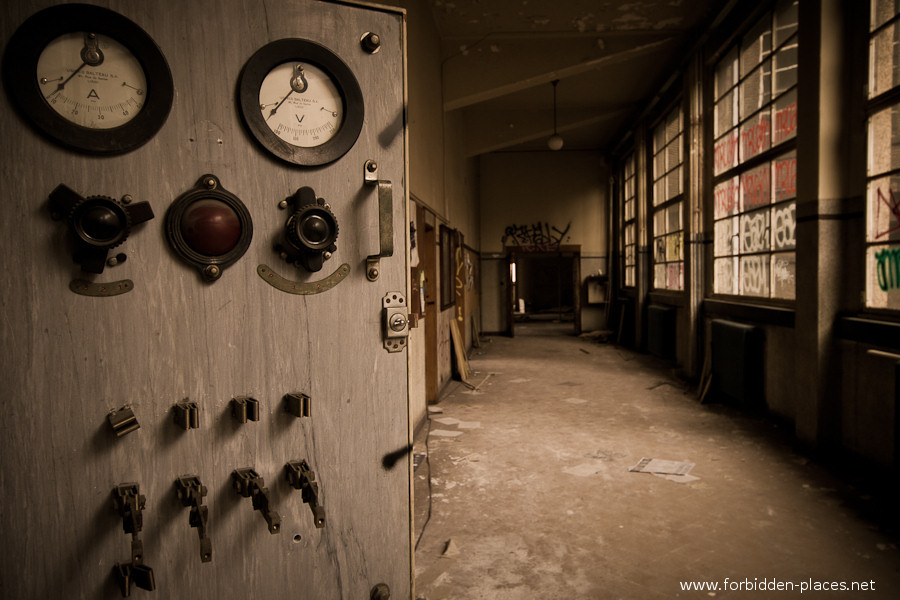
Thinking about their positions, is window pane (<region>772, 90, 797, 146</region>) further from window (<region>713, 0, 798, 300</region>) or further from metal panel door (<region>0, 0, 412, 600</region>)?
metal panel door (<region>0, 0, 412, 600</region>)

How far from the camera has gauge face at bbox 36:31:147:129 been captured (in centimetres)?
104

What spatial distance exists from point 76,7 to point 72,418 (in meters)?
0.88

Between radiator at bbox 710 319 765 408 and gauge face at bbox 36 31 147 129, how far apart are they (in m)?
4.65

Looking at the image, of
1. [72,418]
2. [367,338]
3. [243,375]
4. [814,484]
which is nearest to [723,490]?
[814,484]

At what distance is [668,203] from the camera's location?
7031 millimetres

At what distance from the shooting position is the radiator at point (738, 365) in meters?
4.27

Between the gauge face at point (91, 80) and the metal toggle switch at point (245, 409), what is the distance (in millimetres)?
682

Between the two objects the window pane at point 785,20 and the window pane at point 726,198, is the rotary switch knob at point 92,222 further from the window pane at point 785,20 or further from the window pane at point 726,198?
the window pane at point 726,198

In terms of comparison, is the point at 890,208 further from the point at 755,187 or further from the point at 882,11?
the point at 755,187

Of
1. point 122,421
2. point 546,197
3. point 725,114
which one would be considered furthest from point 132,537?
point 546,197

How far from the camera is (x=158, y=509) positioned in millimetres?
1161

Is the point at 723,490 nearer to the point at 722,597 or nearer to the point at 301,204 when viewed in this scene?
the point at 722,597

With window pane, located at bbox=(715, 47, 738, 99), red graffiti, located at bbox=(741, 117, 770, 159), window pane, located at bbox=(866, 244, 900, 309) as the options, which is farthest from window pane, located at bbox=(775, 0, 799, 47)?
window pane, located at bbox=(866, 244, 900, 309)

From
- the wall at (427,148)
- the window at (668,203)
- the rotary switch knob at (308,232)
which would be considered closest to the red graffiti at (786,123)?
the window at (668,203)
